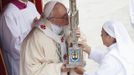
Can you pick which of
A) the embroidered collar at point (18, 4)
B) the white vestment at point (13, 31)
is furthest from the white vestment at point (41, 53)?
the embroidered collar at point (18, 4)

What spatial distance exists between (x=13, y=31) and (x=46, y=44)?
109cm

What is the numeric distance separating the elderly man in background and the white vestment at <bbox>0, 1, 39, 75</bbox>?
875 millimetres

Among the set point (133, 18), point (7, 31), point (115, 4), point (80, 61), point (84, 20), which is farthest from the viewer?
point (115, 4)

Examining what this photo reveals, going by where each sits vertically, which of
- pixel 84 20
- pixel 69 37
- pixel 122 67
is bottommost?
pixel 84 20

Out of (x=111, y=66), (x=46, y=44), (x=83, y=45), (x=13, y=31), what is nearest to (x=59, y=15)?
(x=46, y=44)

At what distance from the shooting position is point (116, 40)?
4.38 m

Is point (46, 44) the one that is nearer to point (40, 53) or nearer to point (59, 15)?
point (40, 53)

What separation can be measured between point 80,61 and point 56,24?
438 mm

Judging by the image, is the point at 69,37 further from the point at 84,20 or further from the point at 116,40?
the point at 84,20

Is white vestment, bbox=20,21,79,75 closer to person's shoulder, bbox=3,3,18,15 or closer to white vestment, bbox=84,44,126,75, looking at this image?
white vestment, bbox=84,44,126,75

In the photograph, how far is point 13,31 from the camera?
5371 mm

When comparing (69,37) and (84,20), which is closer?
(69,37)

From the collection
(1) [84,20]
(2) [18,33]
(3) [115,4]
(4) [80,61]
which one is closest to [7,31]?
(2) [18,33]

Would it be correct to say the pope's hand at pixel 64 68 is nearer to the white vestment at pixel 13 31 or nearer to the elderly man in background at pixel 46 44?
the elderly man in background at pixel 46 44
